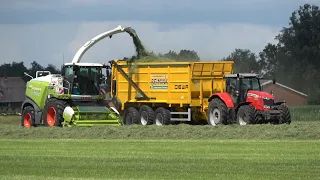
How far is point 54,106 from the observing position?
36938 mm

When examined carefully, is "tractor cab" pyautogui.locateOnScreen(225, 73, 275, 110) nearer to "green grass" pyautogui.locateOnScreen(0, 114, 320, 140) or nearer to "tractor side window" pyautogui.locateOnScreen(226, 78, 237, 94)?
"tractor side window" pyautogui.locateOnScreen(226, 78, 237, 94)

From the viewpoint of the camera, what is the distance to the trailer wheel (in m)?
40.9

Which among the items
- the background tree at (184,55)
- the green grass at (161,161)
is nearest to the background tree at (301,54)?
the background tree at (184,55)

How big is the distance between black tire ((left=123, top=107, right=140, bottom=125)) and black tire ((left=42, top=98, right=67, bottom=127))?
4.70 metres

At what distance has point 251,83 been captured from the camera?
124 feet

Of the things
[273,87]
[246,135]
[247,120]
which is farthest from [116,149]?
[273,87]

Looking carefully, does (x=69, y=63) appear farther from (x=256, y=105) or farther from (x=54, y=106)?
(x=256, y=105)

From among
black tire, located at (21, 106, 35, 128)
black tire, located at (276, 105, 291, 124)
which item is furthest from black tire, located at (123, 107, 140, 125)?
black tire, located at (276, 105, 291, 124)

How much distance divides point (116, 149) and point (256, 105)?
13996 millimetres

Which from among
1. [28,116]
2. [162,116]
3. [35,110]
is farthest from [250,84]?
[28,116]

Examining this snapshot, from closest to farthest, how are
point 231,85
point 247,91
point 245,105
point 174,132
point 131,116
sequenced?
point 174,132 < point 245,105 < point 247,91 < point 231,85 < point 131,116

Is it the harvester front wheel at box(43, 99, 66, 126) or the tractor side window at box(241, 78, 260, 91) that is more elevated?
the tractor side window at box(241, 78, 260, 91)

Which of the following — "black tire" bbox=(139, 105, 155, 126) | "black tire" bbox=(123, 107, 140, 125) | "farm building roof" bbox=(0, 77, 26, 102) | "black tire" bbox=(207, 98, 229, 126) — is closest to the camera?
"black tire" bbox=(207, 98, 229, 126)

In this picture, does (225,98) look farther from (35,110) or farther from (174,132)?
(35,110)
